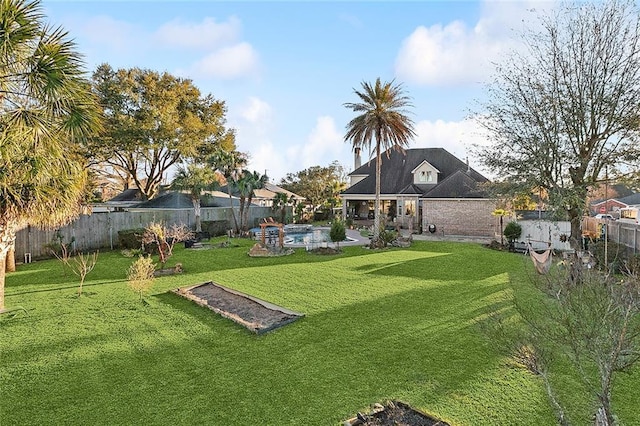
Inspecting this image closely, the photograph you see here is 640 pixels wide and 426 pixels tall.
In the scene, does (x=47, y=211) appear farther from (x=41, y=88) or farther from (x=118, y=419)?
(x=118, y=419)

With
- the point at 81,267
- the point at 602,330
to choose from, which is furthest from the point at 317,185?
the point at 602,330

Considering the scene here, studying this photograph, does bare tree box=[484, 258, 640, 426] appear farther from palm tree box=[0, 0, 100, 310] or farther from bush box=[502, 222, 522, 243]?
bush box=[502, 222, 522, 243]

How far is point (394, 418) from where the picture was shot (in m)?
4.73

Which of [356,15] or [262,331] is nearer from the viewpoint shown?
[262,331]

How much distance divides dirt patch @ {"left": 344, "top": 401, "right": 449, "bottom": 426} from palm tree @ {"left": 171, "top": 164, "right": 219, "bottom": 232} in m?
22.1

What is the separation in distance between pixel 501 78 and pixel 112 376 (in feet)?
60.4

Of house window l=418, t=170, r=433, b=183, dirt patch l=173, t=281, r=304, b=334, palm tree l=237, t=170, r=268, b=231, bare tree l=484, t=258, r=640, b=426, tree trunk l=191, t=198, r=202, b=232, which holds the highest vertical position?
house window l=418, t=170, r=433, b=183

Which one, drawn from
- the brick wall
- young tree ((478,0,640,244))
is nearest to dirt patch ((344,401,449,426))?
young tree ((478,0,640,244))

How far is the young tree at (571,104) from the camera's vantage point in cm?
1427

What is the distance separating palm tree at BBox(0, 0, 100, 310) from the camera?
773 centimetres

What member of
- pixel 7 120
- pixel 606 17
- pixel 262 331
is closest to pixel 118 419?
pixel 262 331

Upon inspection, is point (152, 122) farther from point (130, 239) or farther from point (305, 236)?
point (305, 236)

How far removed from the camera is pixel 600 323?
3678 millimetres

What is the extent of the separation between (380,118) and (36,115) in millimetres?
16960
